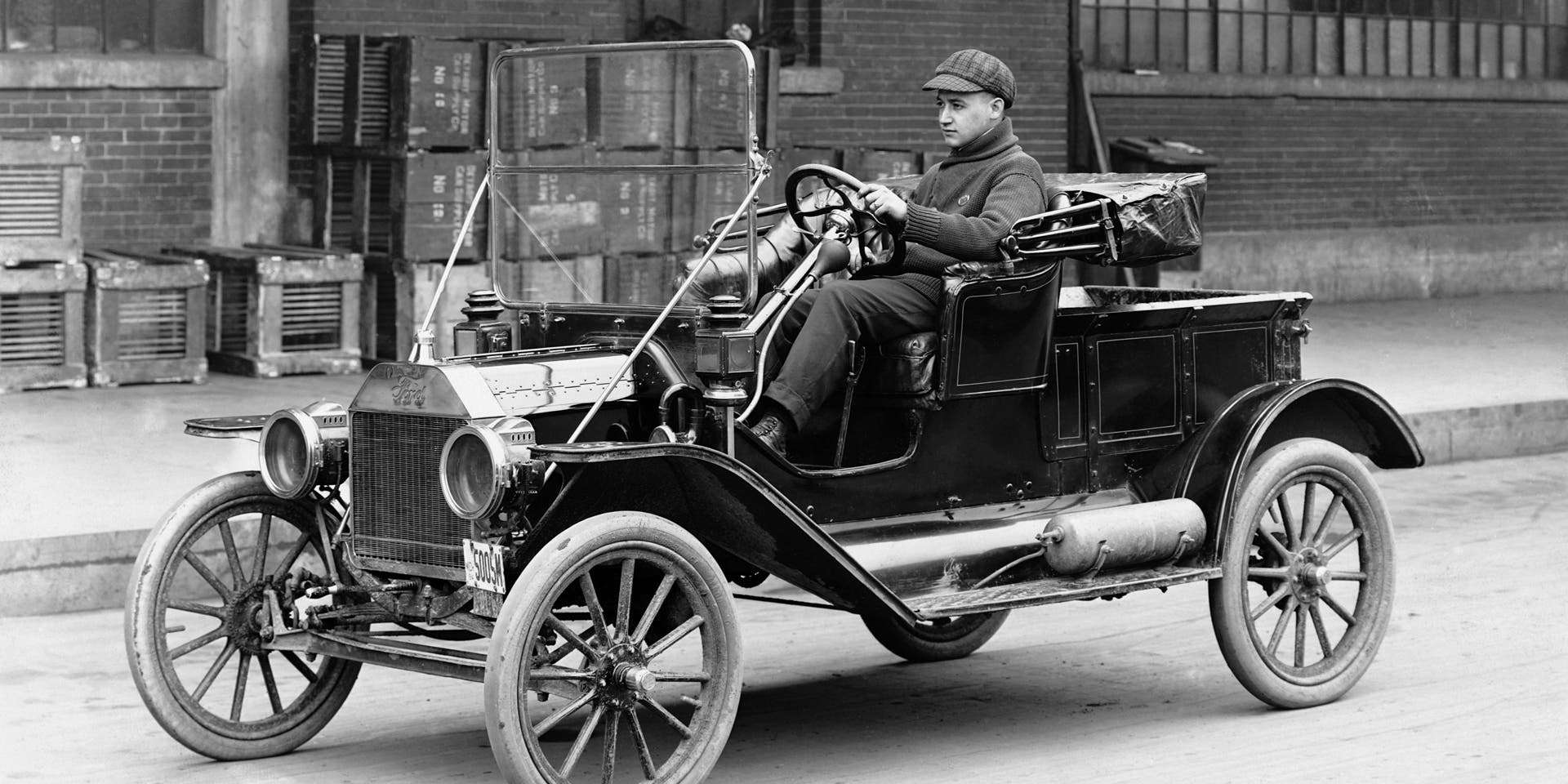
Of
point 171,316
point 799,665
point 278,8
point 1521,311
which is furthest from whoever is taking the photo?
point 1521,311

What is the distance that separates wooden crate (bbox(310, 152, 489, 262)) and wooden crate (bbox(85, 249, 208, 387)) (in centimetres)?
116

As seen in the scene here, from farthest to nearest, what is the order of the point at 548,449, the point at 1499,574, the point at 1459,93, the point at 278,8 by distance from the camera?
the point at 1459,93, the point at 278,8, the point at 1499,574, the point at 548,449

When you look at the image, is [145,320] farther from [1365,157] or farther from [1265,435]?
[1365,157]

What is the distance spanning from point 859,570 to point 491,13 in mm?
9261

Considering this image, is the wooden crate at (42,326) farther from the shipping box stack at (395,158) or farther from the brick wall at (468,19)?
the brick wall at (468,19)

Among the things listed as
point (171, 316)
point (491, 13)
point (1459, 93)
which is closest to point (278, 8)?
point (491, 13)

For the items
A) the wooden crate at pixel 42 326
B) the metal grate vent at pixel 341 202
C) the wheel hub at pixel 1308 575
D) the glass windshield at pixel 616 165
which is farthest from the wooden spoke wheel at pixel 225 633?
the metal grate vent at pixel 341 202

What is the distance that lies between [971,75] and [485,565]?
7.17ft

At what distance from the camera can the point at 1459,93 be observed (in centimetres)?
2016

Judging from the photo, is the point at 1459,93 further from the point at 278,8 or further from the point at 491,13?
the point at 278,8

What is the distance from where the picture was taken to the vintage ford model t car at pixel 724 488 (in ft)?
17.5

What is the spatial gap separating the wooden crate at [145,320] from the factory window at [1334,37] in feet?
26.1

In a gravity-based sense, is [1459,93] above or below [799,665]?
above

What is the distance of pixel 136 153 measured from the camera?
43.6ft
